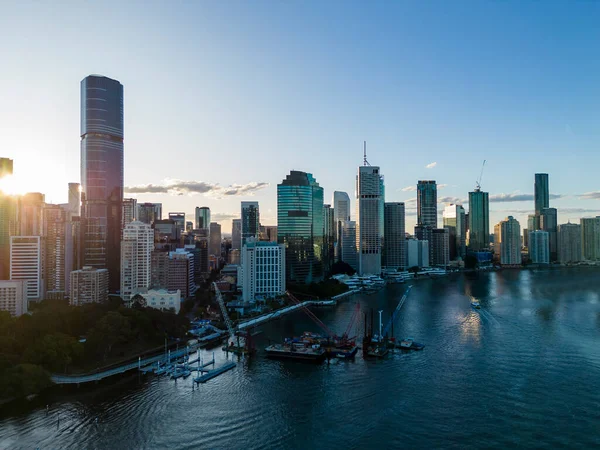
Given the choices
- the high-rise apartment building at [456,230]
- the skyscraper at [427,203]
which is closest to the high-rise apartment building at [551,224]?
the high-rise apartment building at [456,230]

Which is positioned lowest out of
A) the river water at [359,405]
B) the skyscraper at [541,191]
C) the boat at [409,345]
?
the river water at [359,405]

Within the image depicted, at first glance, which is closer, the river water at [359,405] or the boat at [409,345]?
the river water at [359,405]

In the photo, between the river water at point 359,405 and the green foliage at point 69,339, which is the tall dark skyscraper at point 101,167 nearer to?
the green foliage at point 69,339

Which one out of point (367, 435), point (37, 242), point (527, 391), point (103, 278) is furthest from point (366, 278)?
point (367, 435)

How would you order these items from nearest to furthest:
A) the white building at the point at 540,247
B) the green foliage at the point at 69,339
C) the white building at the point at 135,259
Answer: the green foliage at the point at 69,339 → the white building at the point at 135,259 → the white building at the point at 540,247

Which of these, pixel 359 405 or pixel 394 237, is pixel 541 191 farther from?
pixel 359 405

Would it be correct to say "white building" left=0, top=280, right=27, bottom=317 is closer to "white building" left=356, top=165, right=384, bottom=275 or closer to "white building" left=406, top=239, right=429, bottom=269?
"white building" left=356, top=165, right=384, bottom=275

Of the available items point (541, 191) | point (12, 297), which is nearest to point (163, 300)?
point (12, 297)

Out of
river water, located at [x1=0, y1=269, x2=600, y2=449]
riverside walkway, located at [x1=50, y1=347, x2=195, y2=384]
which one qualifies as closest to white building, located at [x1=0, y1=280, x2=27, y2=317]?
riverside walkway, located at [x1=50, y1=347, x2=195, y2=384]
